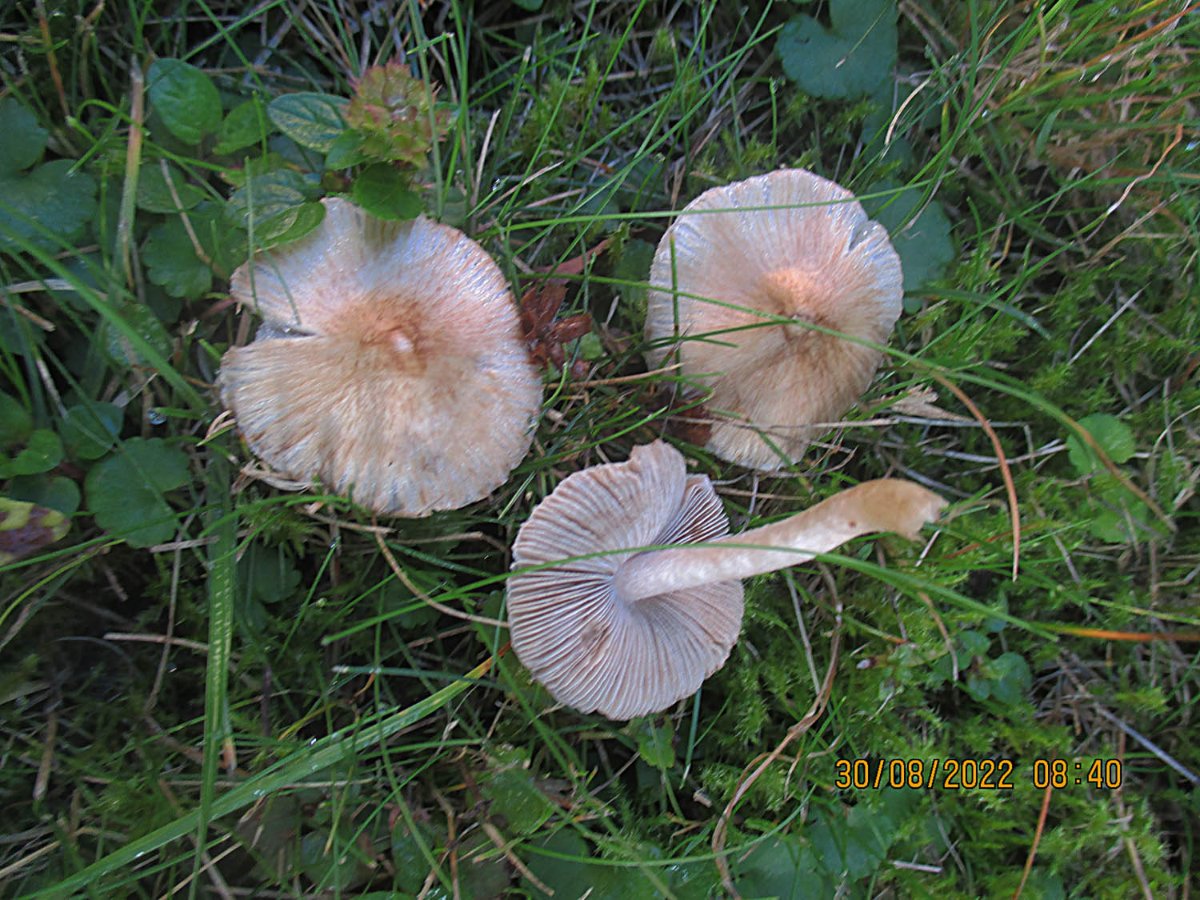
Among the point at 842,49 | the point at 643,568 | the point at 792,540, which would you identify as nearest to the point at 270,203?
the point at 643,568

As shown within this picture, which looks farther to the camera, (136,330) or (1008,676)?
(1008,676)

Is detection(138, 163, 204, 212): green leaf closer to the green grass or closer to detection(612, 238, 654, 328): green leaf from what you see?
the green grass

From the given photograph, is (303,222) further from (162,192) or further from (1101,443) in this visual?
(1101,443)

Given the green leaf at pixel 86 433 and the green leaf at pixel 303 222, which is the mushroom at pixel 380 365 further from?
the green leaf at pixel 86 433

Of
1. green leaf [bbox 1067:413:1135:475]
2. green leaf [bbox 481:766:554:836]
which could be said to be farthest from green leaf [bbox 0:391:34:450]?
green leaf [bbox 1067:413:1135:475]

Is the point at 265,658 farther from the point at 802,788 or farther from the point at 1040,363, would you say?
the point at 1040,363

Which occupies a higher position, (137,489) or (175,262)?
(175,262)
